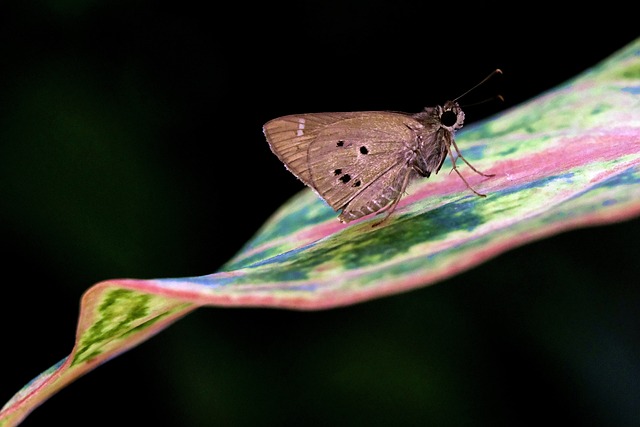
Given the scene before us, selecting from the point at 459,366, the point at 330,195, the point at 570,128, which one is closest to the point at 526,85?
the point at 459,366

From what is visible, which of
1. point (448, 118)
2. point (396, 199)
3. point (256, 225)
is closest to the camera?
point (396, 199)

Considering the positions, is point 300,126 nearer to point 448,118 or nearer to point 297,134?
point 297,134

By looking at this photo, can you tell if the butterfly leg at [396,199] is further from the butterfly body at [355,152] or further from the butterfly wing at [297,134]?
the butterfly wing at [297,134]

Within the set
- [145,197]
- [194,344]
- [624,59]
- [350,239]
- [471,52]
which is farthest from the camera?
[471,52]

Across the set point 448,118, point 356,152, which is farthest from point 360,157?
point 448,118

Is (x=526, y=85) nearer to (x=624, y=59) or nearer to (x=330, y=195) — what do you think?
(x=624, y=59)

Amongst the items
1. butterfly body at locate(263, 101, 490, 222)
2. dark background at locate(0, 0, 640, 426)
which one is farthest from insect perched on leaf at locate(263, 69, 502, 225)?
dark background at locate(0, 0, 640, 426)
